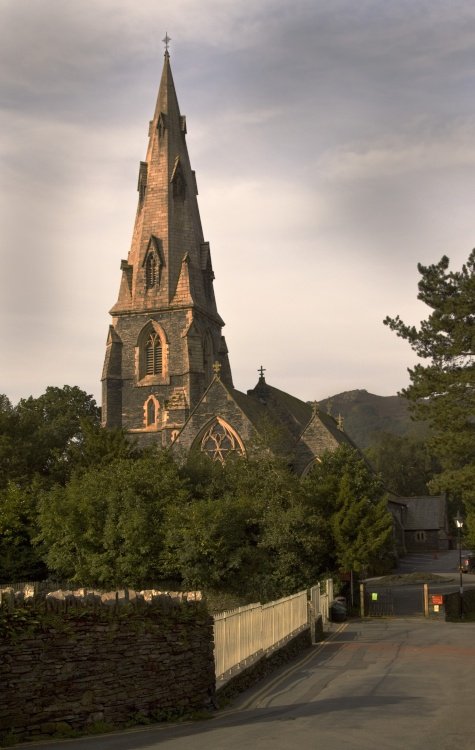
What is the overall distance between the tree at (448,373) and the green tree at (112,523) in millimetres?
11495

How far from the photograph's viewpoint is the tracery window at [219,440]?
6009 centimetres

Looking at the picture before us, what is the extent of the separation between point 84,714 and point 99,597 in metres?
1.78

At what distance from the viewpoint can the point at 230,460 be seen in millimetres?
50375

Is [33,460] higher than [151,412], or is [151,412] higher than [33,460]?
[151,412]

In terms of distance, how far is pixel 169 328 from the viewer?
2741 inches

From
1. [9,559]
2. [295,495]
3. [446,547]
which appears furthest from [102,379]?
[446,547]

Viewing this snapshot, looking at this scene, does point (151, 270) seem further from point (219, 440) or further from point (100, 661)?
point (100, 661)

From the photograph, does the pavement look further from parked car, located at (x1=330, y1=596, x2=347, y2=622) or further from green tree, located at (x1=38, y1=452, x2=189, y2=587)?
green tree, located at (x1=38, y1=452, x2=189, y2=587)

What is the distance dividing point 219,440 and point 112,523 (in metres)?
20.2

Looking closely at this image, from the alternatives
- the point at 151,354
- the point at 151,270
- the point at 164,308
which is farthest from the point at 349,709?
the point at 151,270

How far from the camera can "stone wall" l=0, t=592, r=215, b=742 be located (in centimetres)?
1317

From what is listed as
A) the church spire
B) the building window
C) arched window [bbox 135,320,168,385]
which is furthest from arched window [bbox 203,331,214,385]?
the building window

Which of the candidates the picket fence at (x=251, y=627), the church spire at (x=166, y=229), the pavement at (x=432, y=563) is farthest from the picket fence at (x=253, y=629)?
the church spire at (x=166, y=229)

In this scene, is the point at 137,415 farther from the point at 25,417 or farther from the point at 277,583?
the point at 277,583
